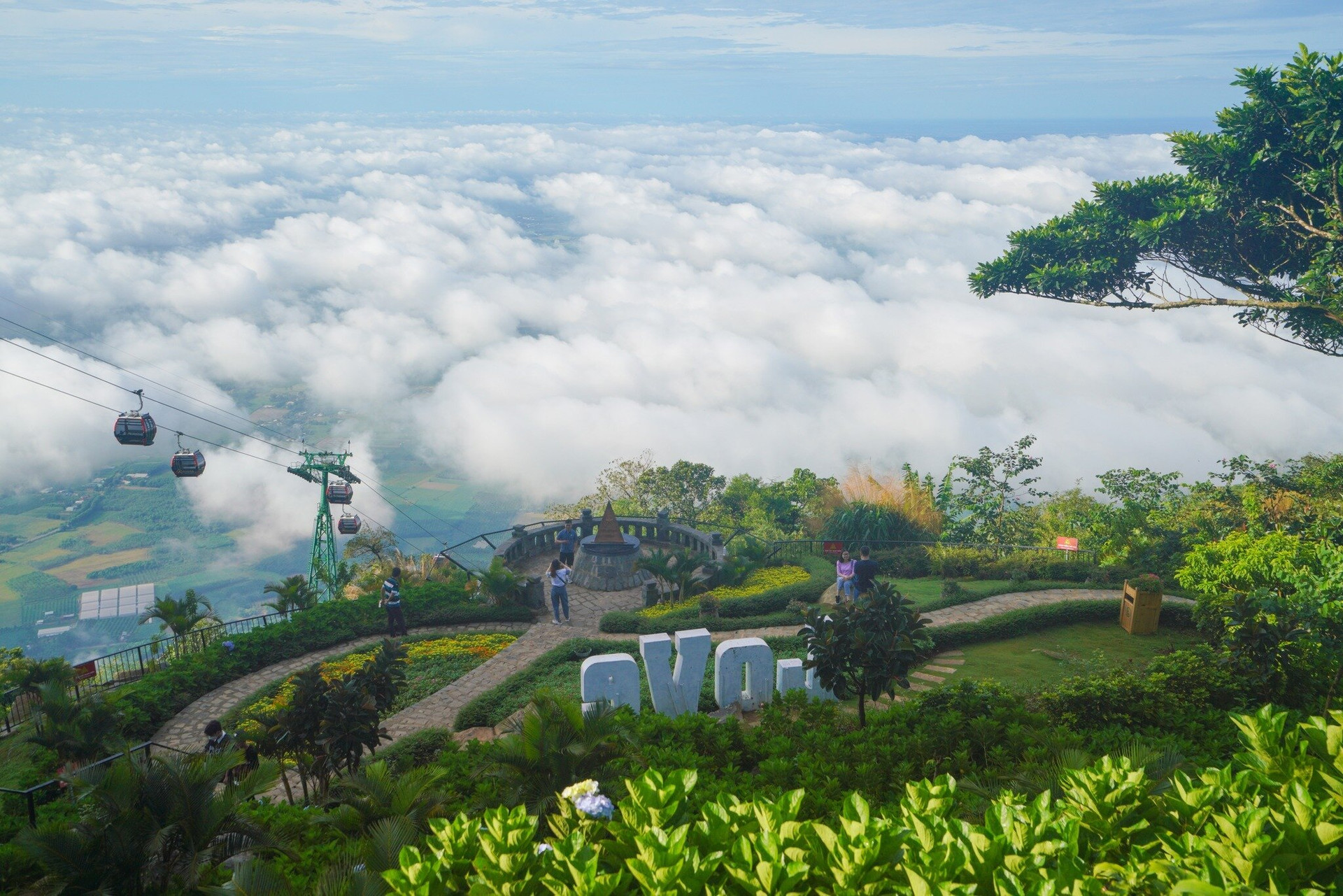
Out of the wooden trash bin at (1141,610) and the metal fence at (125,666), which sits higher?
the wooden trash bin at (1141,610)

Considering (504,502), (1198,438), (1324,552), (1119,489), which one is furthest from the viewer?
(504,502)

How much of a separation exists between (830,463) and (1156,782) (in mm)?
150111

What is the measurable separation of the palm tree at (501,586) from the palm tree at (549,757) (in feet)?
33.9

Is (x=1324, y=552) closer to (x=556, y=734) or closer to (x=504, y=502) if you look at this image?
(x=556, y=734)

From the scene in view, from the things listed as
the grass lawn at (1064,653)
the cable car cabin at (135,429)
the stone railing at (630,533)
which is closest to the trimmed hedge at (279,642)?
the stone railing at (630,533)

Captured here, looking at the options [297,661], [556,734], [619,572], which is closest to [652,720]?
[556,734]

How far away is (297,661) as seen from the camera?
57.2 ft

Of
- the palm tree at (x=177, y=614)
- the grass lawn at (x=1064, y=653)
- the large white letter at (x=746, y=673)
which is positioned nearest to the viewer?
the large white letter at (x=746, y=673)

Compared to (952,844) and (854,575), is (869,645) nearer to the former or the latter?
(952,844)

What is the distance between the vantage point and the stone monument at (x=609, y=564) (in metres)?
22.4

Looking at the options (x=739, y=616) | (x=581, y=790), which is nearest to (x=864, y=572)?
(x=739, y=616)

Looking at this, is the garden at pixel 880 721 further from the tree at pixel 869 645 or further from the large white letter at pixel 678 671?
the large white letter at pixel 678 671

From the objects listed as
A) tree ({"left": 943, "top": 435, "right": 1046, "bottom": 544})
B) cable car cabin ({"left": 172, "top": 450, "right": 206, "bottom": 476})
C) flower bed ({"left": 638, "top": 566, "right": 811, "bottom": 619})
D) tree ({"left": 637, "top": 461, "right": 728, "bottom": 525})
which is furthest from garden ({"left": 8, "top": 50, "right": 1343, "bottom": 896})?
tree ({"left": 637, "top": 461, "right": 728, "bottom": 525})

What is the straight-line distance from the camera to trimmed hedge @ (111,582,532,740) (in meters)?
14.6
